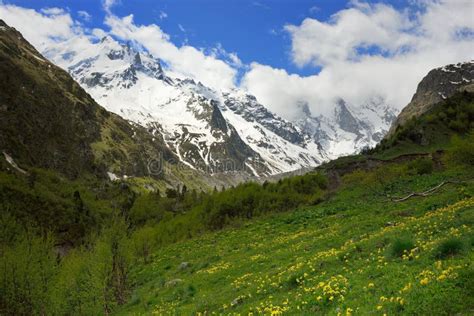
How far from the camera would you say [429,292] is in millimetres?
12445

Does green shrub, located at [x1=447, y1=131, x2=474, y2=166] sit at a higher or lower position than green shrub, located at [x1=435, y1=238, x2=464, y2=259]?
higher

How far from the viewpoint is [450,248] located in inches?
624

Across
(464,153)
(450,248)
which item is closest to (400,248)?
(450,248)

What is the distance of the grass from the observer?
41.9ft

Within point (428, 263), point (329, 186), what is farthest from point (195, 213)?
point (428, 263)

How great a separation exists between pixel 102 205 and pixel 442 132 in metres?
130

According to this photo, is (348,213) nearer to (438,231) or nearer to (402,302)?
(438,231)

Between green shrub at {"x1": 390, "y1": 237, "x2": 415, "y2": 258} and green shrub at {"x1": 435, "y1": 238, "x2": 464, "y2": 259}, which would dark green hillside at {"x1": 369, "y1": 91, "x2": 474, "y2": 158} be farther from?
green shrub at {"x1": 435, "y1": 238, "x2": 464, "y2": 259}

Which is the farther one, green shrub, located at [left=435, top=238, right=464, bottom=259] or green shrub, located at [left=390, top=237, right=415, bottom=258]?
green shrub, located at [left=390, top=237, right=415, bottom=258]

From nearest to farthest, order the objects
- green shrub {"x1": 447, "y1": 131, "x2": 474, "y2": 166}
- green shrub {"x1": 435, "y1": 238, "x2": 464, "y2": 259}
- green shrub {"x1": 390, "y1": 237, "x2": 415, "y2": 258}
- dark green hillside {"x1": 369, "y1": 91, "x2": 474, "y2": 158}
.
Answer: green shrub {"x1": 435, "y1": 238, "x2": 464, "y2": 259}
green shrub {"x1": 390, "y1": 237, "x2": 415, "y2": 258}
green shrub {"x1": 447, "y1": 131, "x2": 474, "y2": 166}
dark green hillside {"x1": 369, "y1": 91, "x2": 474, "y2": 158}

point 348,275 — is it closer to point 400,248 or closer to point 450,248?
point 400,248

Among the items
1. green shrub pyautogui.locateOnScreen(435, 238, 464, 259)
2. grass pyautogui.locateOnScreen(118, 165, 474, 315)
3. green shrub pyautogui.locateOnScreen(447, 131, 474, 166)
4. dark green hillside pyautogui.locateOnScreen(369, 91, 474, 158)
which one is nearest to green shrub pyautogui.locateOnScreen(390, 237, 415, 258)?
grass pyautogui.locateOnScreen(118, 165, 474, 315)

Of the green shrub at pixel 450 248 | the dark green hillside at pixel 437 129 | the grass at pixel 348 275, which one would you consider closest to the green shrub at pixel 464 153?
the grass at pixel 348 275

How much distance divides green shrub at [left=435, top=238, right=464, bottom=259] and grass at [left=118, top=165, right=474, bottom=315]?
8 centimetres
